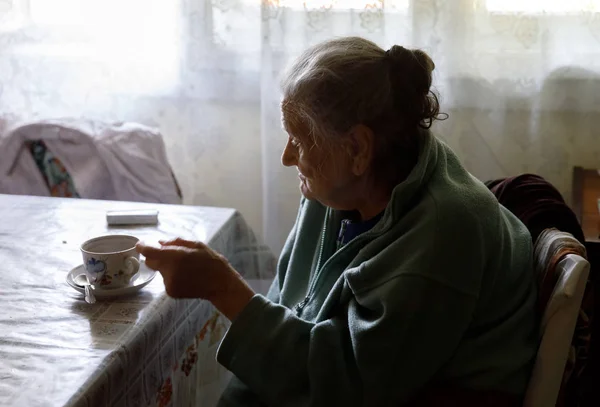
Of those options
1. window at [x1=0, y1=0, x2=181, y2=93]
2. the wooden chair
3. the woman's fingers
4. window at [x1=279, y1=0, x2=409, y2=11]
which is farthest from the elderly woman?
window at [x1=0, y1=0, x2=181, y2=93]

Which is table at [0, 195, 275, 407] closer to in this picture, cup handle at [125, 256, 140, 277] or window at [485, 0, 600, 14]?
cup handle at [125, 256, 140, 277]

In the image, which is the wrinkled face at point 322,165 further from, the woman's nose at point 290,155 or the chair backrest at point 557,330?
the chair backrest at point 557,330

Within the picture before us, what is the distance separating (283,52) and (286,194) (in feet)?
A: 1.39

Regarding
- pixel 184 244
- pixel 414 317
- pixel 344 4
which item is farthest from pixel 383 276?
pixel 344 4

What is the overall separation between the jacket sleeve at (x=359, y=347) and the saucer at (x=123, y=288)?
0.18m

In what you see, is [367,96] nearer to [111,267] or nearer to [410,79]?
[410,79]

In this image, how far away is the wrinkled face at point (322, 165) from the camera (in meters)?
1.09

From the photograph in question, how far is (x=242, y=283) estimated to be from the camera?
1053mm

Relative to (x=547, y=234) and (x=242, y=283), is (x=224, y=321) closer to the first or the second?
(x=242, y=283)

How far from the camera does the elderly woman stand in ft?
3.11

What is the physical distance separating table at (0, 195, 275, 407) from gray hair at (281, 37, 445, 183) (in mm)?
368

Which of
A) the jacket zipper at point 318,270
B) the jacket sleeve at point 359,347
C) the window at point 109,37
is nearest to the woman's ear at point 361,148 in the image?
the jacket zipper at point 318,270

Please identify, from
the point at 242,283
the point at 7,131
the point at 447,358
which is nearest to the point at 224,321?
the point at 242,283

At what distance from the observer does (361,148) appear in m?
1.07
